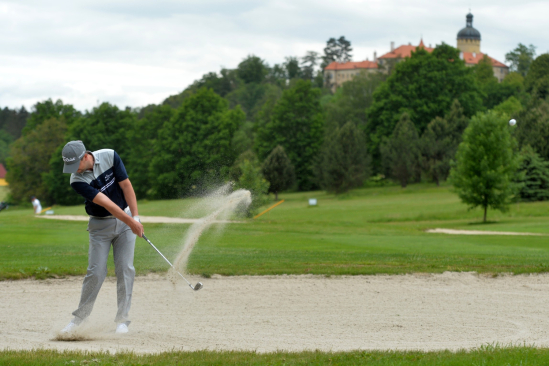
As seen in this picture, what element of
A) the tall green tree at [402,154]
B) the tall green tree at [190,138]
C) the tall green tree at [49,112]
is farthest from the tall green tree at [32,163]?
the tall green tree at [402,154]

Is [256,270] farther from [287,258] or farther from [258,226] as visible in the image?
[258,226]

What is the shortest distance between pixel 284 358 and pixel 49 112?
293ft

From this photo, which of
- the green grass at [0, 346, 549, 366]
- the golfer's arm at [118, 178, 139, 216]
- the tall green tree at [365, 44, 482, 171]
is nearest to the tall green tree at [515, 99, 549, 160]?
the tall green tree at [365, 44, 482, 171]

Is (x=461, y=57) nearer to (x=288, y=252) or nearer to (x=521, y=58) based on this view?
(x=521, y=58)

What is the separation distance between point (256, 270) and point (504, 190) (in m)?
A: 24.8

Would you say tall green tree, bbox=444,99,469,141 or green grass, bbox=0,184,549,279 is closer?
green grass, bbox=0,184,549,279

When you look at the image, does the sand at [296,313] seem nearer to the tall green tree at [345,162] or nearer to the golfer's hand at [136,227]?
the golfer's hand at [136,227]

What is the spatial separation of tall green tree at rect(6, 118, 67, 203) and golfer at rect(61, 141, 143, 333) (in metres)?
70.7

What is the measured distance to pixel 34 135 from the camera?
255 feet

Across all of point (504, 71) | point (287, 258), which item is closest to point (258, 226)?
point (287, 258)

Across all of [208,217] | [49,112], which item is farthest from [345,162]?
[208,217]

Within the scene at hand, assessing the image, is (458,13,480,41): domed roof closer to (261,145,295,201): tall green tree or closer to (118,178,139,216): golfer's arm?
(261,145,295,201): tall green tree

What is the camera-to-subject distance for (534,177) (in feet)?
155

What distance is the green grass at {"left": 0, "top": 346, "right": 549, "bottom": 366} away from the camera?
18.7 feet
